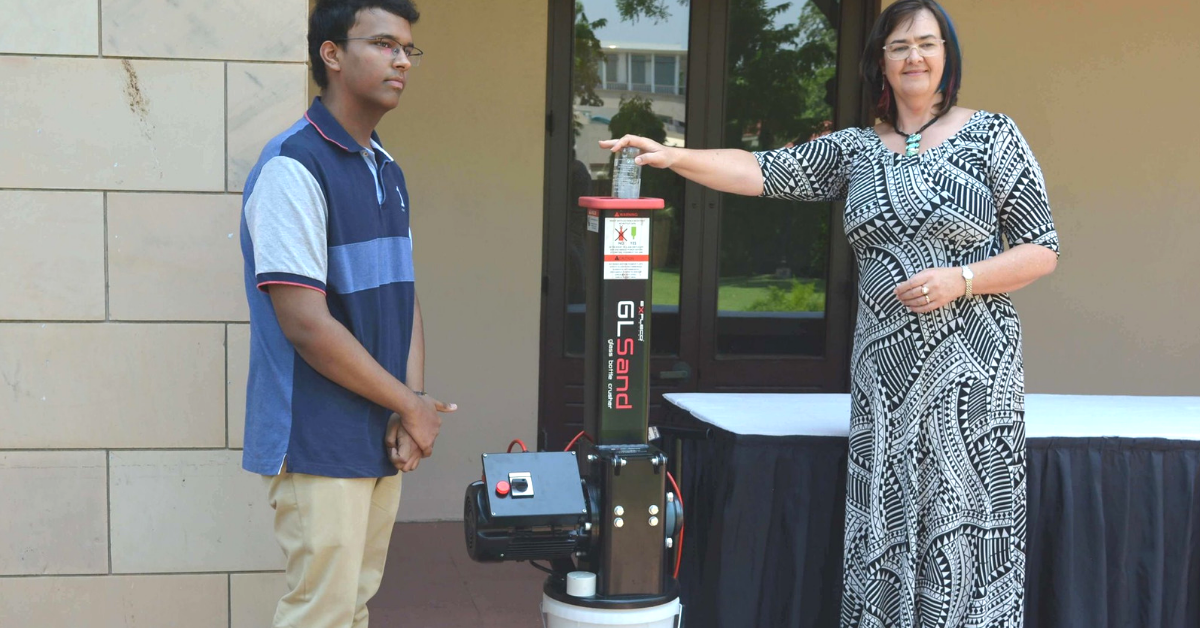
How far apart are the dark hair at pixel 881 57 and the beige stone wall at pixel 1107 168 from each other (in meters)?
2.53

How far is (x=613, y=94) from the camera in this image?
5.16 meters

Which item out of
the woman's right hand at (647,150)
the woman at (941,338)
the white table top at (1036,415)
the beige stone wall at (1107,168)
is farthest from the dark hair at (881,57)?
the beige stone wall at (1107,168)

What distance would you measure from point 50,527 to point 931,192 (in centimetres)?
245

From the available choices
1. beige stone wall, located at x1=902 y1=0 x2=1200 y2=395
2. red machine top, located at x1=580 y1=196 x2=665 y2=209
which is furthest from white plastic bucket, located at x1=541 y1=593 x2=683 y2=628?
beige stone wall, located at x1=902 y1=0 x2=1200 y2=395

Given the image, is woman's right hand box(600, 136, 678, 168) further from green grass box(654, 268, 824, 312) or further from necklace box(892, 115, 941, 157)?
green grass box(654, 268, 824, 312)

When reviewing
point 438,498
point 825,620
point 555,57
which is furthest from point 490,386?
point 825,620

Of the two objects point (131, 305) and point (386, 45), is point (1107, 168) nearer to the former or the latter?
point (386, 45)

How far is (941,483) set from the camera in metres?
2.77

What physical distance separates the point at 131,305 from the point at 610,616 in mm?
1556

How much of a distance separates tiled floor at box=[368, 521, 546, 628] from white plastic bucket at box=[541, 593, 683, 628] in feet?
5.62

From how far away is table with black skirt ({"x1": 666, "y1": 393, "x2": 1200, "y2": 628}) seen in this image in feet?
10.2

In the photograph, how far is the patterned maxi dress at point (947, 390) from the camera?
8.99 feet

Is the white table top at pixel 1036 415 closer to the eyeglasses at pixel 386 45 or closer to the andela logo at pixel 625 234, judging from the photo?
the andela logo at pixel 625 234

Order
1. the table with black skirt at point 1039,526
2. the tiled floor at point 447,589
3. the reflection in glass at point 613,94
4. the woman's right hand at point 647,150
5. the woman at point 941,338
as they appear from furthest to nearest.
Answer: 1. the reflection in glass at point 613,94
2. the tiled floor at point 447,589
3. the table with black skirt at point 1039,526
4. the woman at point 941,338
5. the woman's right hand at point 647,150
